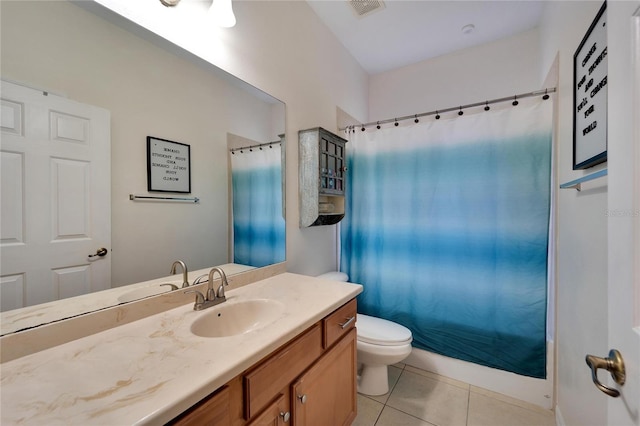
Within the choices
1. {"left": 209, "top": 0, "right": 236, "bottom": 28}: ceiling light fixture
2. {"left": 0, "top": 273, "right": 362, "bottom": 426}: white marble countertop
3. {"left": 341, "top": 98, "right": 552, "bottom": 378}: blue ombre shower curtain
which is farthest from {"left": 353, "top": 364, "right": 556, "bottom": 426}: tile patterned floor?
{"left": 209, "top": 0, "right": 236, "bottom": 28}: ceiling light fixture

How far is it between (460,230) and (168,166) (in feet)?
5.89

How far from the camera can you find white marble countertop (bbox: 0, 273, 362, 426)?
51cm

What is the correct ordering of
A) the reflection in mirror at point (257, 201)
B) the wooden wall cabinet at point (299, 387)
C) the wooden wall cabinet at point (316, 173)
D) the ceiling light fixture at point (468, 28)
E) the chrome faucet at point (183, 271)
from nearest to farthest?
the wooden wall cabinet at point (299, 387) → the chrome faucet at point (183, 271) → the reflection in mirror at point (257, 201) → the wooden wall cabinet at point (316, 173) → the ceiling light fixture at point (468, 28)

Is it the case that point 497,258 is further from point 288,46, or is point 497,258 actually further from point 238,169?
point 288,46

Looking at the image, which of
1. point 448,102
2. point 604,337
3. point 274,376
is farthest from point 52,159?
point 448,102

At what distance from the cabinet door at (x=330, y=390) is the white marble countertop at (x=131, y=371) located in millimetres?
246

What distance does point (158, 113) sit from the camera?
1.04m

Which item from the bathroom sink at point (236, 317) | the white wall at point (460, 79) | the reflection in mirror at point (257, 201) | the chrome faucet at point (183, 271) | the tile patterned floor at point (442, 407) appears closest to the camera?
the bathroom sink at point (236, 317)

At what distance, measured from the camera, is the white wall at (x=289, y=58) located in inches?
44.2

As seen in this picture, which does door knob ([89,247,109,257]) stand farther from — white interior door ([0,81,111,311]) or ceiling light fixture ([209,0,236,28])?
ceiling light fixture ([209,0,236,28])

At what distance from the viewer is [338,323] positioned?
1.17 m

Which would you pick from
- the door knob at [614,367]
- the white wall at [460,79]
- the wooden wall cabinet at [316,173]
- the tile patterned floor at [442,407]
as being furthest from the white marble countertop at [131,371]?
the white wall at [460,79]

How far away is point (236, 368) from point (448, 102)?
277cm

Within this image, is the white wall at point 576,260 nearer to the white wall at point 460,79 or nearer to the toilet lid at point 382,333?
the white wall at point 460,79
